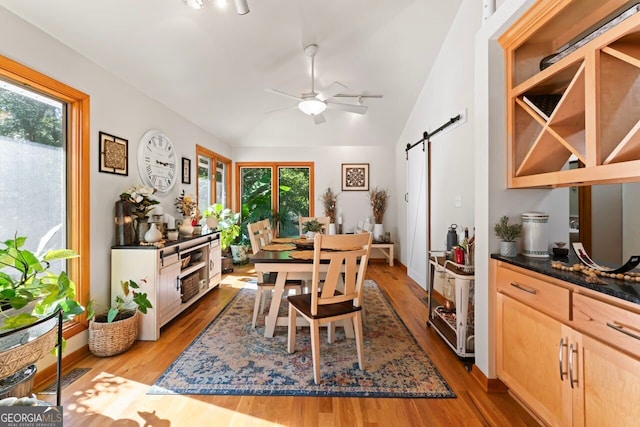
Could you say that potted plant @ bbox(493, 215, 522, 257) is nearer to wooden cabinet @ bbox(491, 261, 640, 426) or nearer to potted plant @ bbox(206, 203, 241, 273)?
wooden cabinet @ bbox(491, 261, 640, 426)

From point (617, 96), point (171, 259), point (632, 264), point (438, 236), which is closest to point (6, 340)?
point (171, 259)

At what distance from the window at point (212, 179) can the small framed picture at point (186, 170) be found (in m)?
0.35

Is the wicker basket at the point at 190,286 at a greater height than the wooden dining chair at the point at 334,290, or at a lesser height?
lesser

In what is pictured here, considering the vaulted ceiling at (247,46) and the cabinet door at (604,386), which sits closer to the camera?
the cabinet door at (604,386)

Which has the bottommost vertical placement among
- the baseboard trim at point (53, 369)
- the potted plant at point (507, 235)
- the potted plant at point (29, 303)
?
the baseboard trim at point (53, 369)

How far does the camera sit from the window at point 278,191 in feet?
20.6

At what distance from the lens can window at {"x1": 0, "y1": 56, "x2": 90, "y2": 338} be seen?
1.94 metres

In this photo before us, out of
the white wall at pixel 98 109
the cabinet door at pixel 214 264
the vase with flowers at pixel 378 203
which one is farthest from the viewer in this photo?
the vase with flowers at pixel 378 203

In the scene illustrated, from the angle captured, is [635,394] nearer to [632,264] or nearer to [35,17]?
[632,264]

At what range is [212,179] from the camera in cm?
534

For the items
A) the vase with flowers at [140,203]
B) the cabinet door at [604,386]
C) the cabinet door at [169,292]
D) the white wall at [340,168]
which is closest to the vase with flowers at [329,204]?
the white wall at [340,168]

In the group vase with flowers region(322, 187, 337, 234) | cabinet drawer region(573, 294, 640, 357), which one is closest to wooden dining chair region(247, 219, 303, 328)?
cabinet drawer region(573, 294, 640, 357)

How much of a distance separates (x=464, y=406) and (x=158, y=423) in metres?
1.78

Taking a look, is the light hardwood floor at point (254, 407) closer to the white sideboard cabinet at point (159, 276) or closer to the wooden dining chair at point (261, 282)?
the white sideboard cabinet at point (159, 276)
